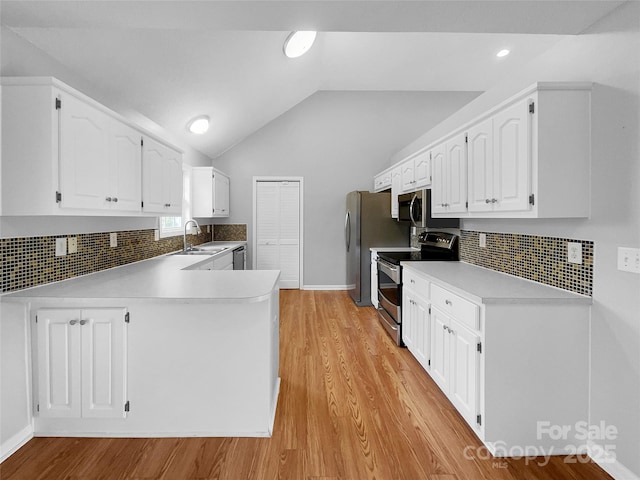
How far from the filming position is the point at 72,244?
2352 millimetres

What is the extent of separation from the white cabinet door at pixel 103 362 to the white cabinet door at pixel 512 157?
2.33 meters

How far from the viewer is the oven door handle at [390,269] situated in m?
3.35

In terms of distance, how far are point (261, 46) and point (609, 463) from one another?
4105mm

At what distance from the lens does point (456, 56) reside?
4.40 metres

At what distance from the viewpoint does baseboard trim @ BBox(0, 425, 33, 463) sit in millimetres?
1733

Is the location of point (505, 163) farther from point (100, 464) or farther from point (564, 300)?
point (100, 464)

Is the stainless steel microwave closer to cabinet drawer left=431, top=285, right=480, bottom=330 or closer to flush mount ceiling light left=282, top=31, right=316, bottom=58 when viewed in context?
cabinet drawer left=431, top=285, right=480, bottom=330

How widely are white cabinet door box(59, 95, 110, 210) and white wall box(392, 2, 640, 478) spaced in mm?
2803

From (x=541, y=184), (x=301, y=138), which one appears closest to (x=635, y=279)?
(x=541, y=184)

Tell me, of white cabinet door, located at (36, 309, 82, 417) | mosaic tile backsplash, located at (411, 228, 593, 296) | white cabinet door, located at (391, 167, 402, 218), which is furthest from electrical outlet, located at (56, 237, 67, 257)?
white cabinet door, located at (391, 167, 402, 218)

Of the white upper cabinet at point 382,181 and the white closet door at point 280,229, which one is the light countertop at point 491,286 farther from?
the white closet door at point 280,229

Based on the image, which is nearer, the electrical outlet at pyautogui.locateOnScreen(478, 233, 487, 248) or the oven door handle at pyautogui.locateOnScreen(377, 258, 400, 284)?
the electrical outlet at pyautogui.locateOnScreen(478, 233, 487, 248)

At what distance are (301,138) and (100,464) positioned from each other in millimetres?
5156

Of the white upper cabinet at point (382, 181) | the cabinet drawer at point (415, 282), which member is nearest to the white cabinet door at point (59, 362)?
the cabinet drawer at point (415, 282)
